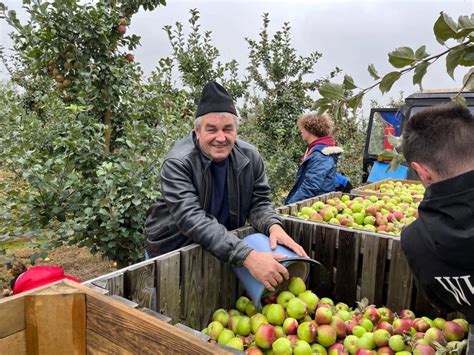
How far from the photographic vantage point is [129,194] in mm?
3406

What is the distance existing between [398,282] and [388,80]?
158 cm

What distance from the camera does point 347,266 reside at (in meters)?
2.30

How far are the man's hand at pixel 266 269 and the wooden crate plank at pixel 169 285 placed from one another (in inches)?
13.6

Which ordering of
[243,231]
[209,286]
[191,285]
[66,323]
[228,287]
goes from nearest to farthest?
1. [66,323]
2. [191,285]
3. [209,286]
4. [228,287]
5. [243,231]

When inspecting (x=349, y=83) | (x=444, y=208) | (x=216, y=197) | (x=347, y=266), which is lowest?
(x=347, y=266)

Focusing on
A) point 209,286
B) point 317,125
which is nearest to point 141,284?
point 209,286

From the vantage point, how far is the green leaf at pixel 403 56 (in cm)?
78

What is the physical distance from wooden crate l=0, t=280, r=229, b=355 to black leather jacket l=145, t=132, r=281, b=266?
29.8 inches

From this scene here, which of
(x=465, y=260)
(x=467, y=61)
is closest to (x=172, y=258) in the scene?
(x=465, y=260)

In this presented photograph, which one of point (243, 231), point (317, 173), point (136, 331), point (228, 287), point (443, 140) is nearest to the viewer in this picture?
point (136, 331)

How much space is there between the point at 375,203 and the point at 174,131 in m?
2.04

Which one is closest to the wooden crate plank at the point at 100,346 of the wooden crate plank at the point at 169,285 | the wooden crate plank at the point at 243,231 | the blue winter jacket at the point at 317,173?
the wooden crate plank at the point at 169,285

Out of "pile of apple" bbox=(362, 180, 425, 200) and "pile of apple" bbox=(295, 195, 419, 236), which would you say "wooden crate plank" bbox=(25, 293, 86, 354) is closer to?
"pile of apple" bbox=(295, 195, 419, 236)

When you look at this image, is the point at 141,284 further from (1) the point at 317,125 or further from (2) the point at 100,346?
(1) the point at 317,125
